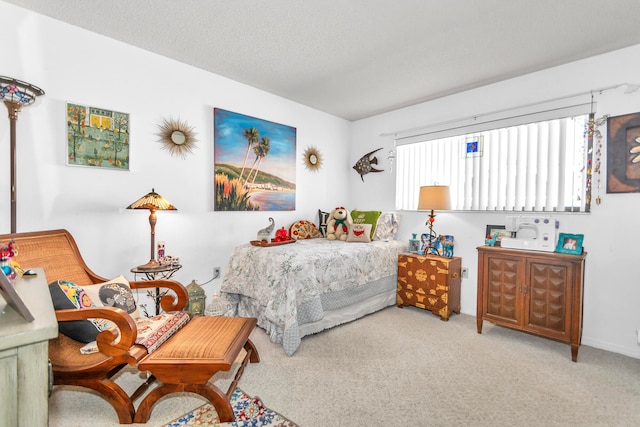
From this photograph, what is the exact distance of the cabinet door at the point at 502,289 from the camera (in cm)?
263

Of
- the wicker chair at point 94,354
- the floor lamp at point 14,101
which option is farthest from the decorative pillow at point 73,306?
the floor lamp at point 14,101

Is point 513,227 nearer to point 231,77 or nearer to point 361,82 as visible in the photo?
point 361,82

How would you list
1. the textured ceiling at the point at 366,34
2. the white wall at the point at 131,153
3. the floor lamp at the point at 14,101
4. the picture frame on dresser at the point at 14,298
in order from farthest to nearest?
the white wall at the point at 131,153 → the textured ceiling at the point at 366,34 → the floor lamp at the point at 14,101 → the picture frame on dresser at the point at 14,298

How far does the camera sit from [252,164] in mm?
3562

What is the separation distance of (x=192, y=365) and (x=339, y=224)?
2633 millimetres

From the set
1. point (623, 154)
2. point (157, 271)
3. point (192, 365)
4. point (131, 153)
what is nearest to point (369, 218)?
point (623, 154)

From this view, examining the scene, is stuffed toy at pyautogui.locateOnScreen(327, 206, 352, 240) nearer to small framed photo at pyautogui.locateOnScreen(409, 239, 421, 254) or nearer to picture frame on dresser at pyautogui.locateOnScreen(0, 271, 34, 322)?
small framed photo at pyautogui.locateOnScreen(409, 239, 421, 254)

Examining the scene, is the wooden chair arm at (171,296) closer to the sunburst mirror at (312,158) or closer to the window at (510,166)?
the sunburst mirror at (312,158)

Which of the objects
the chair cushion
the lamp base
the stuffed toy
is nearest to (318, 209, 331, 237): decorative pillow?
the stuffed toy

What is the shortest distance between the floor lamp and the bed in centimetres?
169

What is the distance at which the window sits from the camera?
9.11ft

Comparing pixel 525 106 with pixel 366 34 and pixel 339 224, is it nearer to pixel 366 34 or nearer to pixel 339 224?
pixel 366 34

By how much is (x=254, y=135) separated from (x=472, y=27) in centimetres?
238

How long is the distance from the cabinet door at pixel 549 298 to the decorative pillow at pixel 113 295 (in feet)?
10.1
